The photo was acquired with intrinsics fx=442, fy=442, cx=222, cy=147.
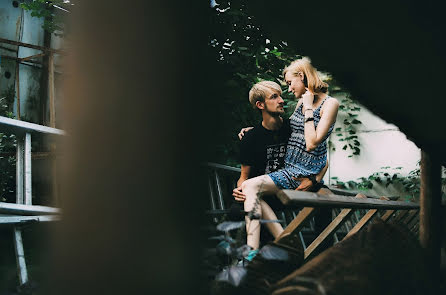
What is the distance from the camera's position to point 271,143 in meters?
2.97

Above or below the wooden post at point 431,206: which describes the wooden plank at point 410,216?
below

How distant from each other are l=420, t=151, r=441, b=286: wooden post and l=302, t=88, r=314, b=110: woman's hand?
2.39ft

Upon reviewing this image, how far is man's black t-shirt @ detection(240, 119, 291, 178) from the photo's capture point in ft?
Result: 9.59

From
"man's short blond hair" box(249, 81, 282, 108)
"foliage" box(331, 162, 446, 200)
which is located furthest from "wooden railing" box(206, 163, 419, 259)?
"foliage" box(331, 162, 446, 200)

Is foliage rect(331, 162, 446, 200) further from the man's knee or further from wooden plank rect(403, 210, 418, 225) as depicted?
the man's knee

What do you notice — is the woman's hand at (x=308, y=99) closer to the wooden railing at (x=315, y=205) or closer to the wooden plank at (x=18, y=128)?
the wooden railing at (x=315, y=205)

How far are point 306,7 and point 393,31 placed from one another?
286mm

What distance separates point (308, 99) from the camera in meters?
2.84

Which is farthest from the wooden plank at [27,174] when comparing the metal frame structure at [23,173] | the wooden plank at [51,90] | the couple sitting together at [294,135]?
the wooden plank at [51,90]

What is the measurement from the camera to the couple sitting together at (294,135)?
2689 mm

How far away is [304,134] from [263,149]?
0.32 m

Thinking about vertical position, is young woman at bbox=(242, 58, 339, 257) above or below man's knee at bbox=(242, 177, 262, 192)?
above

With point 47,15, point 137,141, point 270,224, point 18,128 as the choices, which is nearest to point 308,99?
point 270,224

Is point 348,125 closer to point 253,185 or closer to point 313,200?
point 253,185
